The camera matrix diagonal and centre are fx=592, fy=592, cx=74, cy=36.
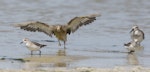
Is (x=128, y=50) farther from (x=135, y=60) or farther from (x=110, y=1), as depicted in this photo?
(x=110, y=1)

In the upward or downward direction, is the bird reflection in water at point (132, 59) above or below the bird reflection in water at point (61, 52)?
below

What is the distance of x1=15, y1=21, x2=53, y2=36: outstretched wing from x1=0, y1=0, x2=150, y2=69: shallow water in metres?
0.31

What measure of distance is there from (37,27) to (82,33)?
2050 mm

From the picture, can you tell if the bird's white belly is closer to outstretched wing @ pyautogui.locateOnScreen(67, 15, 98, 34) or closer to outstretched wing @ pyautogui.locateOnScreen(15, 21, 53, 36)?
outstretched wing @ pyautogui.locateOnScreen(15, 21, 53, 36)

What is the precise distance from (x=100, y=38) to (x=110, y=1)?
877 centimetres

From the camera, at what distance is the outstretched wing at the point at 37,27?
1462 centimetres

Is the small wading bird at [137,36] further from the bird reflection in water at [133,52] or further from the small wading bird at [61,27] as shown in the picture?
the small wading bird at [61,27]

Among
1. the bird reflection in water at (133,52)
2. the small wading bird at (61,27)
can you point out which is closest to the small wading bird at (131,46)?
the bird reflection in water at (133,52)

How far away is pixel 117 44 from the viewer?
47.9 feet

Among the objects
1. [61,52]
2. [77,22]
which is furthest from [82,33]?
[61,52]

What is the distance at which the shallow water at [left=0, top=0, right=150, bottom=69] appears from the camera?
12.0 m

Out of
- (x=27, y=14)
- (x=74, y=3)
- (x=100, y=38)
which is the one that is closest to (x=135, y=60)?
(x=100, y=38)

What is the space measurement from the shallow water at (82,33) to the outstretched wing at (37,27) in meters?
0.31

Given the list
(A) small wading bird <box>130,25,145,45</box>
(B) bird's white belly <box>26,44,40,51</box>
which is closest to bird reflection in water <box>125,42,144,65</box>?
(A) small wading bird <box>130,25,145,45</box>
